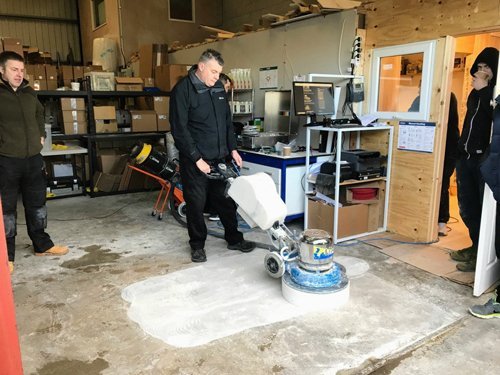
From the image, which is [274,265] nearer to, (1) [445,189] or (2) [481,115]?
(2) [481,115]

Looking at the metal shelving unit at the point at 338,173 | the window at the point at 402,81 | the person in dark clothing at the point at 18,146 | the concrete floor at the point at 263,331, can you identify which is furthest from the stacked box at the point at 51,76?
the window at the point at 402,81

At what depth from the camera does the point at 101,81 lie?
5879 mm

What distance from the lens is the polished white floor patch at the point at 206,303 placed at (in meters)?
2.32

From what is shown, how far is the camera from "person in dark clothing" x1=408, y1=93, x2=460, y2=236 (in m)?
3.65

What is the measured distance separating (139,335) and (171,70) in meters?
4.73

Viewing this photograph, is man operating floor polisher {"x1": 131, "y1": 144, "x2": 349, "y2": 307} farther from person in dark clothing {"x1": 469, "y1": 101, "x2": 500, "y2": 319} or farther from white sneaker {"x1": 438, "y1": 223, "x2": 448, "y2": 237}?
white sneaker {"x1": 438, "y1": 223, "x2": 448, "y2": 237}

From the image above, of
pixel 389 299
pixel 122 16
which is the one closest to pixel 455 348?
pixel 389 299

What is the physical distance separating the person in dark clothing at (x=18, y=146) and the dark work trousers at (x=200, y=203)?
1.14 metres

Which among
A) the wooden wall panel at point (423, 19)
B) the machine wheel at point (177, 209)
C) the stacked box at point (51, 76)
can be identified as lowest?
the machine wheel at point (177, 209)

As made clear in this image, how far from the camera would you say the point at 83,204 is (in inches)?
202

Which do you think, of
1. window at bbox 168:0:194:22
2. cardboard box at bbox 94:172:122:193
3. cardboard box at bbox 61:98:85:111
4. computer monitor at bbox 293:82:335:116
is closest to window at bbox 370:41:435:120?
computer monitor at bbox 293:82:335:116

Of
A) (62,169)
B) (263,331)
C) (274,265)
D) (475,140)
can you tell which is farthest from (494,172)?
(62,169)

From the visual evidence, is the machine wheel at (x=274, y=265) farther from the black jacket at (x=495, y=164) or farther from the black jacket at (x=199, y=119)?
the black jacket at (x=495, y=164)

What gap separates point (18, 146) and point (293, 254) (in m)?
2.16
